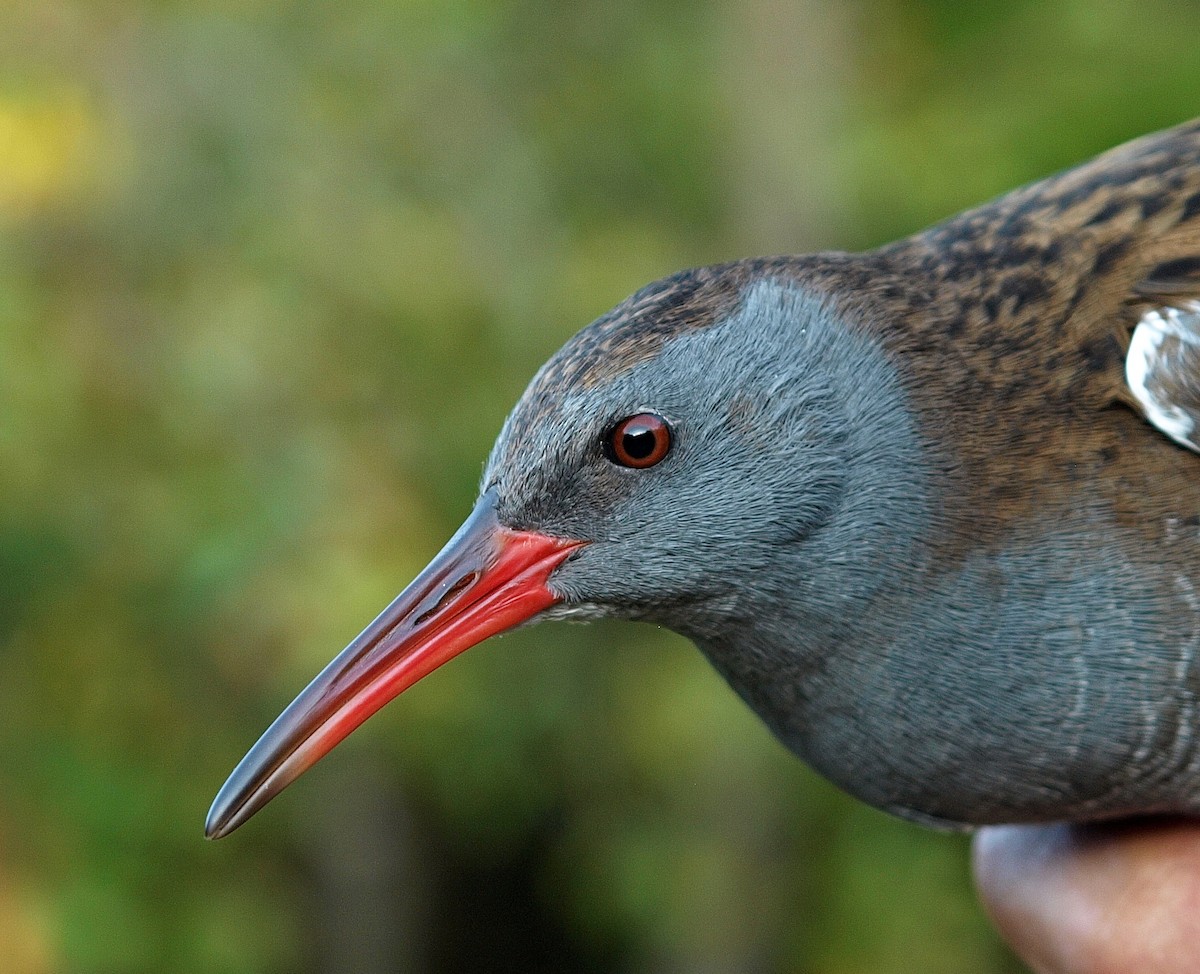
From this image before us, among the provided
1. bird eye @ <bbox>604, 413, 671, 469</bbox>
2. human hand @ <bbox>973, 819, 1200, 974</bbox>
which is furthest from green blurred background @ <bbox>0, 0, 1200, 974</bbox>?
bird eye @ <bbox>604, 413, 671, 469</bbox>

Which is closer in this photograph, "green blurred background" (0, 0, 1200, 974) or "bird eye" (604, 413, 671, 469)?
"bird eye" (604, 413, 671, 469)

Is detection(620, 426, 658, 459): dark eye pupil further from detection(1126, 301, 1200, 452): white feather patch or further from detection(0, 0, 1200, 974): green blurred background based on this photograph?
detection(0, 0, 1200, 974): green blurred background

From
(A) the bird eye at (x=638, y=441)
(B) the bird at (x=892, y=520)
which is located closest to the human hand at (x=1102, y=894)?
(B) the bird at (x=892, y=520)

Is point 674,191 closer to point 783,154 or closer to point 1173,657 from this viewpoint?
point 783,154

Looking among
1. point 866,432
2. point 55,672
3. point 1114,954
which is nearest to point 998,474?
point 866,432

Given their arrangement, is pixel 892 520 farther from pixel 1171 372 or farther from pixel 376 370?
pixel 376 370

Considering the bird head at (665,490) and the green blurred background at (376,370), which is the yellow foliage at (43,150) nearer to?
the green blurred background at (376,370)
